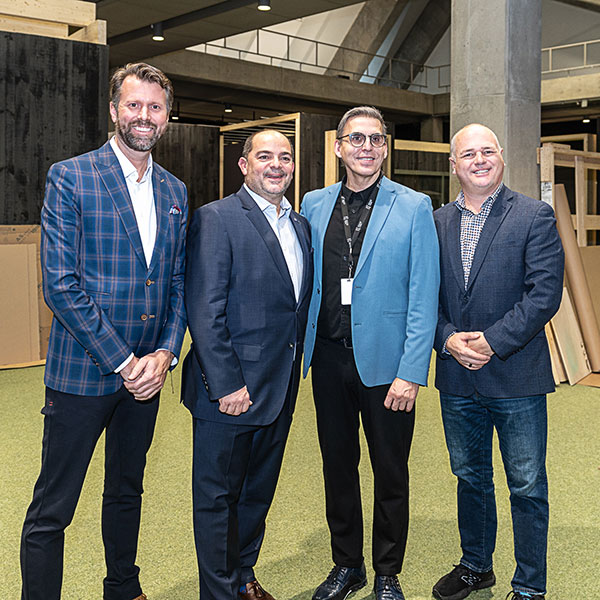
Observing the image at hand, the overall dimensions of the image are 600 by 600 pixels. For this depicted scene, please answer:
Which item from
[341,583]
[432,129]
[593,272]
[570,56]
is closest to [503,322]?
[341,583]

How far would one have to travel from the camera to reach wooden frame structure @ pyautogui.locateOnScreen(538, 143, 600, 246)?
628 centimetres

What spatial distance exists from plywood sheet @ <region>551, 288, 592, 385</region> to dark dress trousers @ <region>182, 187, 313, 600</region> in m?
4.56

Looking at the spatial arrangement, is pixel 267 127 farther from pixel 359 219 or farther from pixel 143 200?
pixel 143 200

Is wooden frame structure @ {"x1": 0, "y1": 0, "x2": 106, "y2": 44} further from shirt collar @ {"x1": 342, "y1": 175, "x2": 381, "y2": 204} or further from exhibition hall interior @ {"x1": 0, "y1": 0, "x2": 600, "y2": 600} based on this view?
shirt collar @ {"x1": 342, "y1": 175, "x2": 381, "y2": 204}

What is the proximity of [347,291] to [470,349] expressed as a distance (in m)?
0.48

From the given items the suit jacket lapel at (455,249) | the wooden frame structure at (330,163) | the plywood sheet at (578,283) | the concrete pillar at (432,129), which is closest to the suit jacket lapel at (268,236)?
the suit jacket lapel at (455,249)

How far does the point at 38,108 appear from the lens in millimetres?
7070

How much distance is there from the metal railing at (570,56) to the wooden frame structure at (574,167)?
14596mm

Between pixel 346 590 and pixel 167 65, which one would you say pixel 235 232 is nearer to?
pixel 346 590

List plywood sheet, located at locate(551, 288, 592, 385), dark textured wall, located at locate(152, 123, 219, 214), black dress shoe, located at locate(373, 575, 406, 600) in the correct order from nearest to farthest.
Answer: black dress shoe, located at locate(373, 575, 406, 600), plywood sheet, located at locate(551, 288, 592, 385), dark textured wall, located at locate(152, 123, 219, 214)

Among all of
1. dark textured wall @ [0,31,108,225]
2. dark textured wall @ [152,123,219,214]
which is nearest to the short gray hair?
dark textured wall @ [0,31,108,225]

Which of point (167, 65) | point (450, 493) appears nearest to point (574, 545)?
point (450, 493)

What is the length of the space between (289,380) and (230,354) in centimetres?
27

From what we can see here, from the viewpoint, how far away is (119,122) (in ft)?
7.27
